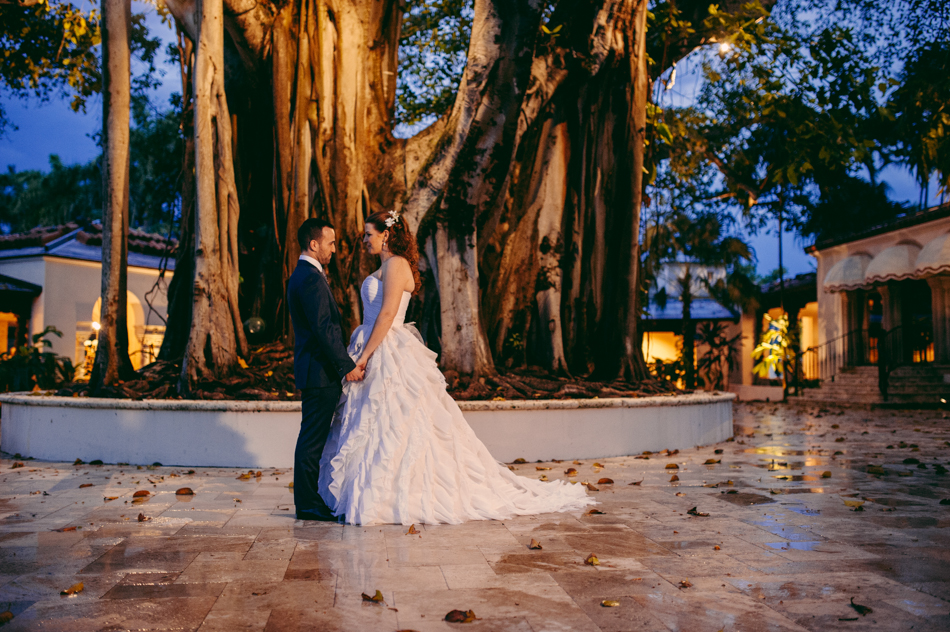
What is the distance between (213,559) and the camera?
10.5ft

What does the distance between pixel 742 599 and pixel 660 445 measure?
5159 mm

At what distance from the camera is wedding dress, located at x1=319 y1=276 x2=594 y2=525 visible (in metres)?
4.09

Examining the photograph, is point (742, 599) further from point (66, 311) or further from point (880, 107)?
point (66, 311)

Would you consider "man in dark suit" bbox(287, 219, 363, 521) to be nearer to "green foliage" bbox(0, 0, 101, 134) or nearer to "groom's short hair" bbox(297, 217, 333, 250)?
"groom's short hair" bbox(297, 217, 333, 250)

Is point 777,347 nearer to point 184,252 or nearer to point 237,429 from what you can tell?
point 184,252

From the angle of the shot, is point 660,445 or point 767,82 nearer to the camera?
point 660,445

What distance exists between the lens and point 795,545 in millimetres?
3461

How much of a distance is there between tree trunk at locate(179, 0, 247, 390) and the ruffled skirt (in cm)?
318

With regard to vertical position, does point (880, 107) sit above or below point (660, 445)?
above

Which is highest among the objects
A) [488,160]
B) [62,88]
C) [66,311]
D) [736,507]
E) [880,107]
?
[62,88]

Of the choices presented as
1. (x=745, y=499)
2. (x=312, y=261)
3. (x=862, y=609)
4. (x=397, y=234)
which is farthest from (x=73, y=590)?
(x=745, y=499)

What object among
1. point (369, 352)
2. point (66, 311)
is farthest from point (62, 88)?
point (369, 352)

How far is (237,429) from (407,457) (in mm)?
2765

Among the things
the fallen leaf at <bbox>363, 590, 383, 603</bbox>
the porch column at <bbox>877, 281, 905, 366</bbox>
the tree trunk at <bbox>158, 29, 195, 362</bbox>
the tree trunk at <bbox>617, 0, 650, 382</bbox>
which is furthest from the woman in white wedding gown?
the porch column at <bbox>877, 281, 905, 366</bbox>
